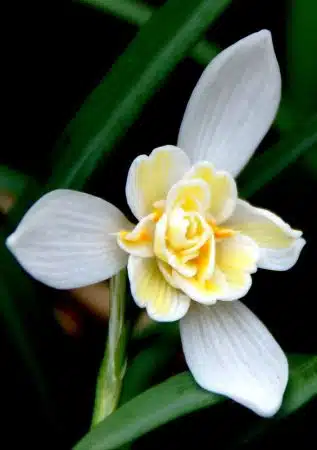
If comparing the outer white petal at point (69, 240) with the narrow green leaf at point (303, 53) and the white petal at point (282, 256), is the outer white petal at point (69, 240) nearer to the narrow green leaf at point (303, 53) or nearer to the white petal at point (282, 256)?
the white petal at point (282, 256)

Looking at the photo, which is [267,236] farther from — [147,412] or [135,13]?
[135,13]

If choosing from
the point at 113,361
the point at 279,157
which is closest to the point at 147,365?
the point at 113,361

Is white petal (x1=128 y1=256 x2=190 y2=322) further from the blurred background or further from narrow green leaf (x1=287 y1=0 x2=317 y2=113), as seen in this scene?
narrow green leaf (x1=287 y1=0 x2=317 y2=113)

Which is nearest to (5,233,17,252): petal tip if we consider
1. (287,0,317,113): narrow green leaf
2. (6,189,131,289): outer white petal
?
(6,189,131,289): outer white petal

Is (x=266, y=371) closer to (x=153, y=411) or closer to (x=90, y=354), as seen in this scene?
(x=153, y=411)

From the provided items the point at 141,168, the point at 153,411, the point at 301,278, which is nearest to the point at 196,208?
the point at 141,168
